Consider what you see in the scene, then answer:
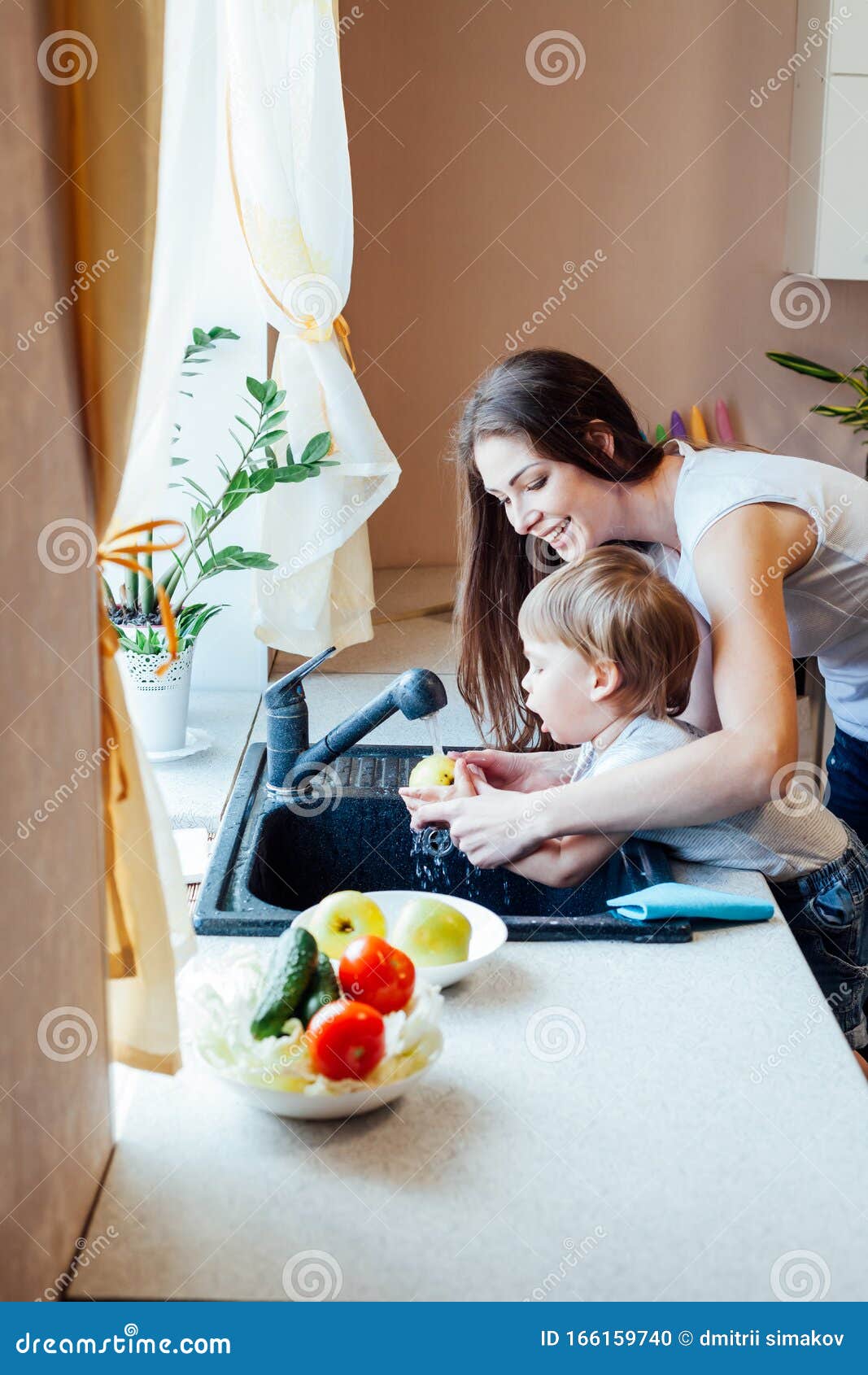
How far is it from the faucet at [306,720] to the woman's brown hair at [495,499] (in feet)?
0.96

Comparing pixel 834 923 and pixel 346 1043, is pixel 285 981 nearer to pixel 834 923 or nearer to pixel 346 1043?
pixel 346 1043

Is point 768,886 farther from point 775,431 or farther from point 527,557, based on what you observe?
point 775,431

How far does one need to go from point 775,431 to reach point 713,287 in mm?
358

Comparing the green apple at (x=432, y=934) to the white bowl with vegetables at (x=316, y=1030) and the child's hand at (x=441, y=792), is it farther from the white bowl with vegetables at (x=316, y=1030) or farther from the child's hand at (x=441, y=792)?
the child's hand at (x=441, y=792)

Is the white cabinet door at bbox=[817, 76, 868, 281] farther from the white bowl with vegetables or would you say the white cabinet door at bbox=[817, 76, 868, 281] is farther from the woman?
the white bowl with vegetables

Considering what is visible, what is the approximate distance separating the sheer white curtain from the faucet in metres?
0.56

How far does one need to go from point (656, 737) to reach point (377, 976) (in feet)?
1.91

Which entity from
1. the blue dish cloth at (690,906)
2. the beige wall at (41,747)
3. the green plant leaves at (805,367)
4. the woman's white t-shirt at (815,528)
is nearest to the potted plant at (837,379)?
the green plant leaves at (805,367)

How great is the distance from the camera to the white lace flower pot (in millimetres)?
1809

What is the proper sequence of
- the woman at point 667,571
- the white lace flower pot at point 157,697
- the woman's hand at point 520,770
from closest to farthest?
the woman at point 667,571 → the woman's hand at point 520,770 → the white lace flower pot at point 157,697

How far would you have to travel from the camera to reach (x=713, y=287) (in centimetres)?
292

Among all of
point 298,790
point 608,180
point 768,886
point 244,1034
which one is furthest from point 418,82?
point 244,1034

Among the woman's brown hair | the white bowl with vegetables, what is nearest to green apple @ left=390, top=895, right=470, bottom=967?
the white bowl with vegetables

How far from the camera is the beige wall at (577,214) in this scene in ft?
9.09
